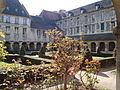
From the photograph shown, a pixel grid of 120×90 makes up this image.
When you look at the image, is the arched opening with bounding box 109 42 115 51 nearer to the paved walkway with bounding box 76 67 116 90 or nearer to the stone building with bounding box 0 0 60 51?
the stone building with bounding box 0 0 60 51

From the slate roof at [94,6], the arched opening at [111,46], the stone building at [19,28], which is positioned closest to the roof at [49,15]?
the stone building at [19,28]

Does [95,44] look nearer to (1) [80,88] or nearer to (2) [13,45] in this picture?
(2) [13,45]

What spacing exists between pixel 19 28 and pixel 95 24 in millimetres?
16540

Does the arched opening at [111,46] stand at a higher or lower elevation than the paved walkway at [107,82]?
higher

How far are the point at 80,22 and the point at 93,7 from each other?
14.8ft

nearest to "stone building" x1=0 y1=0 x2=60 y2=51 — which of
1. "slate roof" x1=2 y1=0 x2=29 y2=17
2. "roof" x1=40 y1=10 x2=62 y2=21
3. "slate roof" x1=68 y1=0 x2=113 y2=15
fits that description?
"slate roof" x1=2 y1=0 x2=29 y2=17

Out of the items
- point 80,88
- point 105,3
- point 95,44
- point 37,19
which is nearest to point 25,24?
point 37,19

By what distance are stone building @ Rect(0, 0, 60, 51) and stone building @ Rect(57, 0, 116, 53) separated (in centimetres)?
747

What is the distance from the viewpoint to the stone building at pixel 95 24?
23558 millimetres

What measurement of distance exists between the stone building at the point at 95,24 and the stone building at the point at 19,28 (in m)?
7.47

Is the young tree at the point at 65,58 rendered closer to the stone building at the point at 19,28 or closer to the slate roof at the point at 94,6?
the stone building at the point at 19,28

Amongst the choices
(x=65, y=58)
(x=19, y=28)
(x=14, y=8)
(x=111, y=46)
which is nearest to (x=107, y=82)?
(x=65, y=58)

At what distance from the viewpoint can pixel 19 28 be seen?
26.5 m

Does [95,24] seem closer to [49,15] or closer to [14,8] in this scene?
[49,15]
